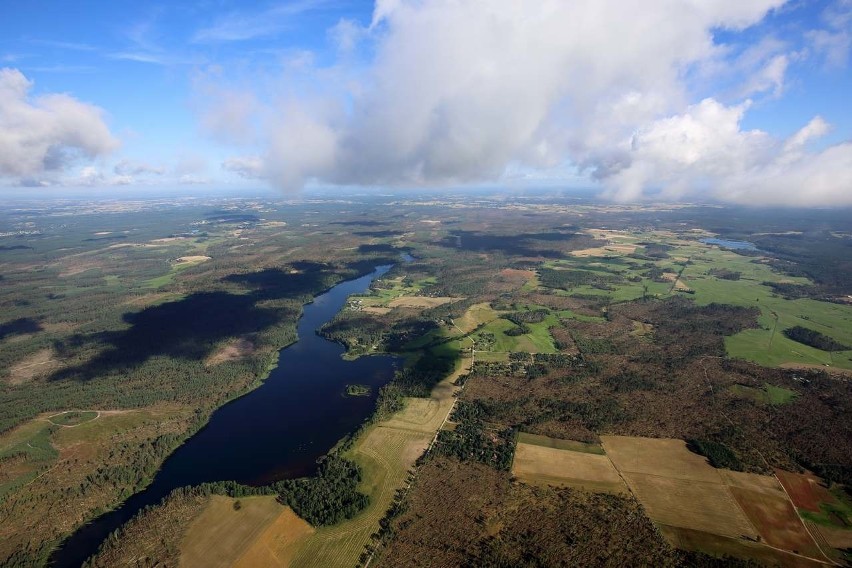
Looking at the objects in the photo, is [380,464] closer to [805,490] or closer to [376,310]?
[805,490]

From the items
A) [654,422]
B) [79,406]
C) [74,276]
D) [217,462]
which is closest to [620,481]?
[654,422]

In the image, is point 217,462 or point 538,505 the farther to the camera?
point 217,462

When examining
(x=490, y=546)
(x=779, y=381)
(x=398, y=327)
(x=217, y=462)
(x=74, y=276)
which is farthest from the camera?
(x=74, y=276)

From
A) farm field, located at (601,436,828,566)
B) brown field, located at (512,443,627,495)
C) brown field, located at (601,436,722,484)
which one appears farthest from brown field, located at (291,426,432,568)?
farm field, located at (601,436,828,566)

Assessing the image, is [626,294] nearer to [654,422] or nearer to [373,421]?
[654,422]

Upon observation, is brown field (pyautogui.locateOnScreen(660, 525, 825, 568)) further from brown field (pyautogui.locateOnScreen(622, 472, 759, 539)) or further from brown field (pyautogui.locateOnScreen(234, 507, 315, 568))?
brown field (pyautogui.locateOnScreen(234, 507, 315, 568))
